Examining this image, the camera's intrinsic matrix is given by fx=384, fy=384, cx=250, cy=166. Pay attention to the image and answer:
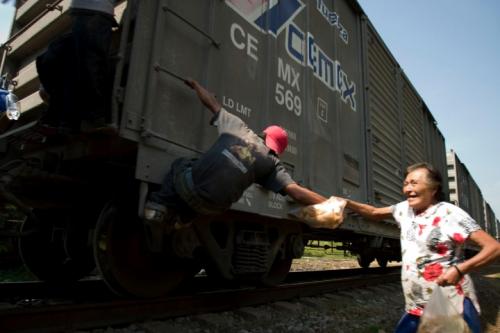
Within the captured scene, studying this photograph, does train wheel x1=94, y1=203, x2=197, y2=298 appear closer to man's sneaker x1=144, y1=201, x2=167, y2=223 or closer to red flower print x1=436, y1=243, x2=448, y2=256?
man's sneaker x1=144, y1=201, x2=167, y2=223

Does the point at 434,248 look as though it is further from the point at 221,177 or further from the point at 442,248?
the point at 221,177

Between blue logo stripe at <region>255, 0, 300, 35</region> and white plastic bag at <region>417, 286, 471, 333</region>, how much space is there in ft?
10.6

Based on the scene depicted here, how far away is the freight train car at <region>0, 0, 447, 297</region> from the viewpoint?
2.88 meters

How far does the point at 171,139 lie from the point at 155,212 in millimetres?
619

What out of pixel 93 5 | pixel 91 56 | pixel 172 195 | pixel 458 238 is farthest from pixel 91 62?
pixel 458 238

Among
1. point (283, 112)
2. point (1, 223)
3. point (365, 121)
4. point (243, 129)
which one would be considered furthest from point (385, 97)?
point (1, 223)

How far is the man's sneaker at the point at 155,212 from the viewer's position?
2689 millimetres

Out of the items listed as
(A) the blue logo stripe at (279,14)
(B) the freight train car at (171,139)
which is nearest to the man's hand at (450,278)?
(B) the freight train car at (171,139)

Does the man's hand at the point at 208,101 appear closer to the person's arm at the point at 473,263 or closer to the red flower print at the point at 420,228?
the red flower print at the point at 420,228

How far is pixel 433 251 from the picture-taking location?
→ 199cm

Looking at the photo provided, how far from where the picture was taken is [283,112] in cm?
431

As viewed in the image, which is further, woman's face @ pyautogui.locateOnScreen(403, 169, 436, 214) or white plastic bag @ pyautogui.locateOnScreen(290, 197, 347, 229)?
white plastic bag @ pyautogui.locateOnScreen(290, 197, 347, 229)

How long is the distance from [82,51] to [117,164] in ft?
3.37

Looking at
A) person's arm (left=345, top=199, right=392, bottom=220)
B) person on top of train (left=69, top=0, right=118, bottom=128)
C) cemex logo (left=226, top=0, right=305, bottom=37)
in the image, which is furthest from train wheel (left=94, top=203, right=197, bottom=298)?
cemex logo (left=226, top=0, right=305, bottom=37)
